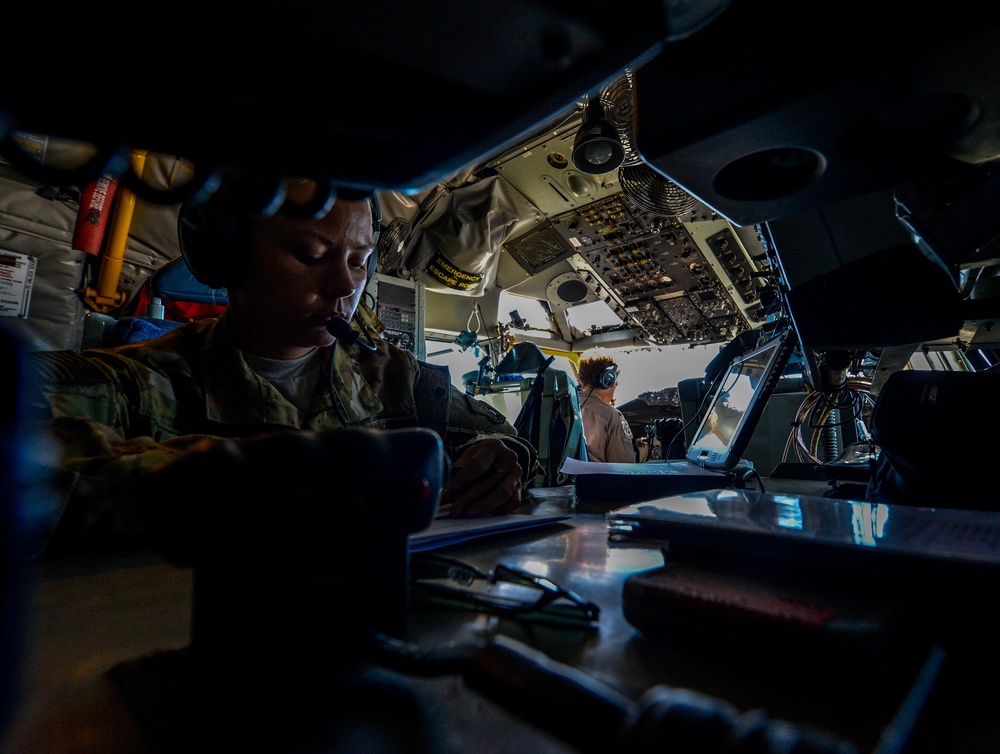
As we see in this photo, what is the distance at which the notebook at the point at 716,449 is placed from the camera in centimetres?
77

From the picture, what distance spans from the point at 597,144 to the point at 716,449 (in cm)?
111

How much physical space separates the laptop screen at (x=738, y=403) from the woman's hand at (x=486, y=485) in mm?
656

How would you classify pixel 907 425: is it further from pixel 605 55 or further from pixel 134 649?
pixel 134 649

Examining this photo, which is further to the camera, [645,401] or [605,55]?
[645,401]

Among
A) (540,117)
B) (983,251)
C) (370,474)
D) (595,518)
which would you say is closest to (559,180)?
(983,251)

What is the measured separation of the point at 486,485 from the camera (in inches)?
25.9

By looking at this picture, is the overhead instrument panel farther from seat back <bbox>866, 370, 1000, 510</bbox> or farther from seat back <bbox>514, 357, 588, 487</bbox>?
seat back <bbox>866, 370, 1000, 510</bbox>

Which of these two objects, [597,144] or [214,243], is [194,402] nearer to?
[214,243]

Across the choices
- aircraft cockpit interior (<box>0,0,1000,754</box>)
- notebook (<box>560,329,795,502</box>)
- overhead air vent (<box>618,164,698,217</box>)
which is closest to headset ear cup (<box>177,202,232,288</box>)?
aircraft cockpit interior (<box>0,0,1000,754</box>)

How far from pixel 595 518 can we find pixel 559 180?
1.98 m

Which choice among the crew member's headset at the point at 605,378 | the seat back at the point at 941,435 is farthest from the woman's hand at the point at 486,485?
the crew member's headset at the point at 605,378

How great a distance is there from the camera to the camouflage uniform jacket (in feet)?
1.47

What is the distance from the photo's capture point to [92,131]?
0.26 m

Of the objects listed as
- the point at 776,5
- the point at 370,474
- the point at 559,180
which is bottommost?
the point at 370,474
